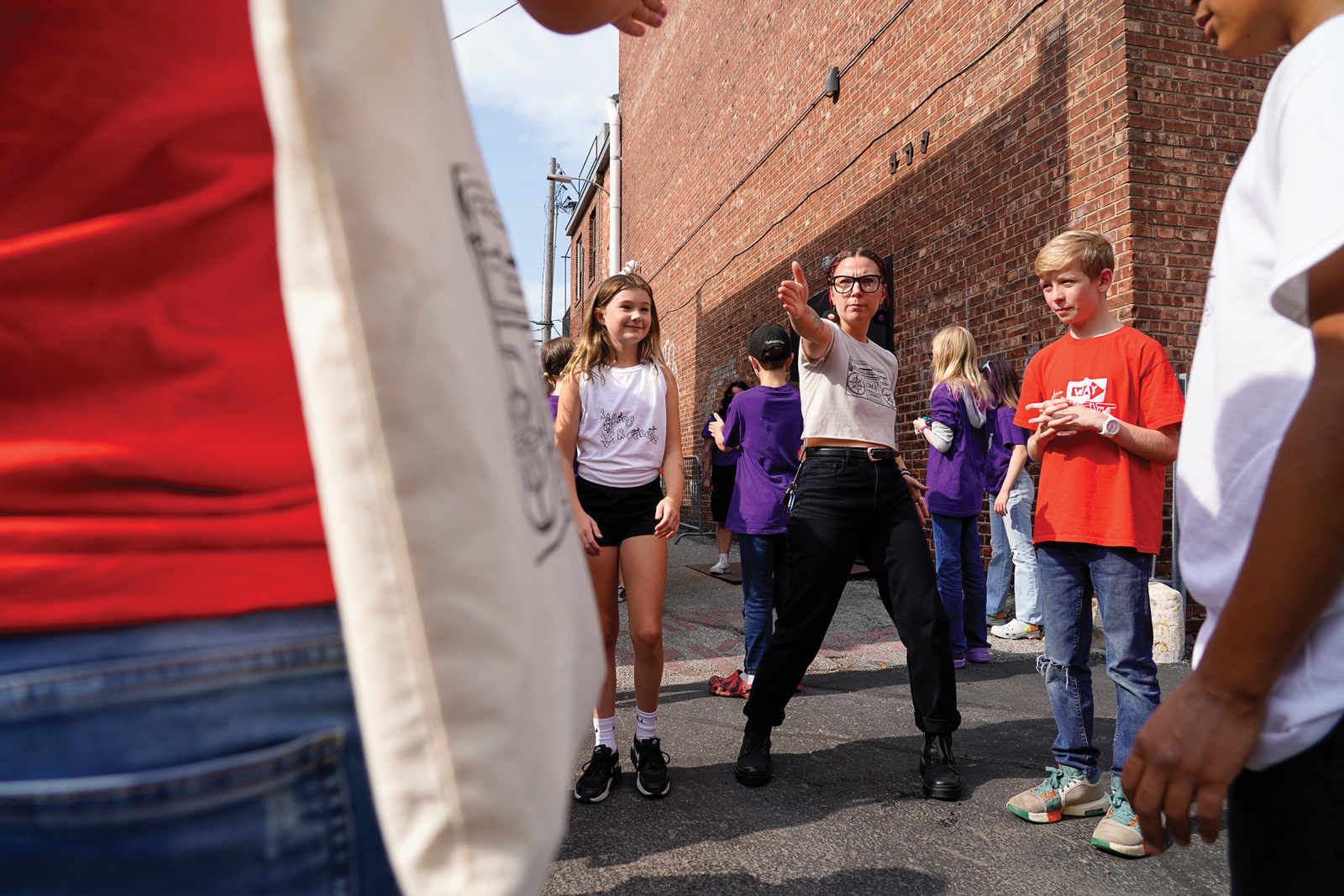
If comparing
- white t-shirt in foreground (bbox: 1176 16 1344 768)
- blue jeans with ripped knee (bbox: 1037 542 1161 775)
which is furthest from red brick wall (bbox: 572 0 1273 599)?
white t-shirt in foreground (bbox: 1176 16 1344 768)

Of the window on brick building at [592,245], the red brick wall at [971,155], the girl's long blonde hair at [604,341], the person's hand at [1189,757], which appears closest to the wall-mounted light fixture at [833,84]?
the red brick wall at [971,155]

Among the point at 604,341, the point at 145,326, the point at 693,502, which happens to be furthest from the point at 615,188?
the point at 145,326

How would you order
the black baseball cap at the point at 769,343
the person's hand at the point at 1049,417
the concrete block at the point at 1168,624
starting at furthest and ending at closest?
the black baseball cap at the point at 769,343 < the concrete block at the point at 1168,624 < the person's hand at the point at 1049,417

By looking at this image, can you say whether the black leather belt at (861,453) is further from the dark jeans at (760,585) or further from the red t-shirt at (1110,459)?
the dark jeans at (760,585)

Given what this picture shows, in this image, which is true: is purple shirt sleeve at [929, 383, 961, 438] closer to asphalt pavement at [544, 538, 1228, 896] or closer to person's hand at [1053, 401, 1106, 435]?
asphalt pavement at [544, 538, 1228, 896]

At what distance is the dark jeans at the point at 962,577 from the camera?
17.1ft

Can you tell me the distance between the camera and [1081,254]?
309cm

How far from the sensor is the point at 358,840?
59 centimetres

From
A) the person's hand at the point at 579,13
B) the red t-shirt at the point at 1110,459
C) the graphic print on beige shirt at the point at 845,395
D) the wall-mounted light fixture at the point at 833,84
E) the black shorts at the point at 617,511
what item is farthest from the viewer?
the wall-mounted light fixture at the point at 833,84

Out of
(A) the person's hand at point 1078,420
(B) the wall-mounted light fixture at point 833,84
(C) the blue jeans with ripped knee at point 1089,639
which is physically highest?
(B) the wall-mounted light fixture at point 833,84

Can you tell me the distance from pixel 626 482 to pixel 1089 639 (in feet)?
6.07

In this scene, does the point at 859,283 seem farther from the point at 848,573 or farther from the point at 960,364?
the point at 960,364

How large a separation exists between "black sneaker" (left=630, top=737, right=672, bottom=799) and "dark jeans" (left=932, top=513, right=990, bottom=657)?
8.55 ft

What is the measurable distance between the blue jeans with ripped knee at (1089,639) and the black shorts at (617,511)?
5.08ft
